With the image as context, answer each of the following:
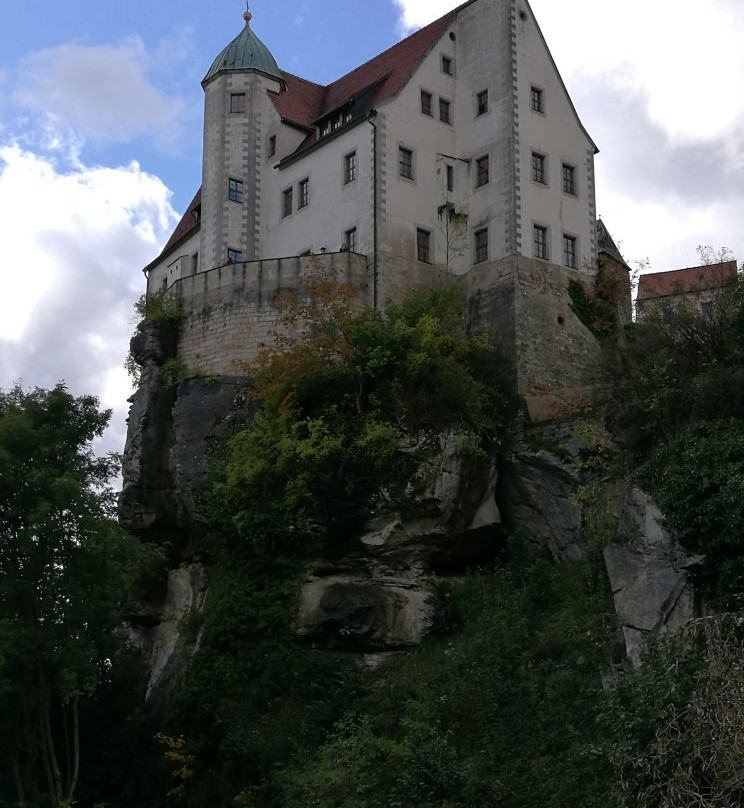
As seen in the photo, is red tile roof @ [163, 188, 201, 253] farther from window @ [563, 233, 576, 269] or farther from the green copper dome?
window @ [563, 233, 576, 269]

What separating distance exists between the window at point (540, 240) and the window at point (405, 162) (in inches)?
166

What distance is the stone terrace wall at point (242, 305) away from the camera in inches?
1533

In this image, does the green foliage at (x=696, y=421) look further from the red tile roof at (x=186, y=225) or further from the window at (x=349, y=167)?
the red tile roof at (x=186, y=225)

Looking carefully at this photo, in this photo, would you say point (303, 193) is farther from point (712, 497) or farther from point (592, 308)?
point (712, 497)

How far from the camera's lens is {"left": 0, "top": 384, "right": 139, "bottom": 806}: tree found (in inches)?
1182

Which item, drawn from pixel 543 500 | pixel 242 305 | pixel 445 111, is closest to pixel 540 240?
pixel 445 111

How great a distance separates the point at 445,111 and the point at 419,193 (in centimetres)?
350

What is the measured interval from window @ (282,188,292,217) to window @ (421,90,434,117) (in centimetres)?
514

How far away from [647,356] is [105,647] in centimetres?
1442

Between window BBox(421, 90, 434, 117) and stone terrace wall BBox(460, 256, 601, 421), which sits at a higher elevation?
window BBox(421, 90, 434, 117)

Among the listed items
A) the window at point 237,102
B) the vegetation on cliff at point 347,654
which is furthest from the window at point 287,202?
the vegetation on cliff at point 347,654

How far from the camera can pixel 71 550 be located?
30812 mm

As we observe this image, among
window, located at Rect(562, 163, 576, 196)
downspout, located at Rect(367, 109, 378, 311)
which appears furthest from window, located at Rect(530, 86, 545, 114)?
downspout, located at Rect(367, 109, 378, 311)

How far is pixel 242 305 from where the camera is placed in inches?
1548
